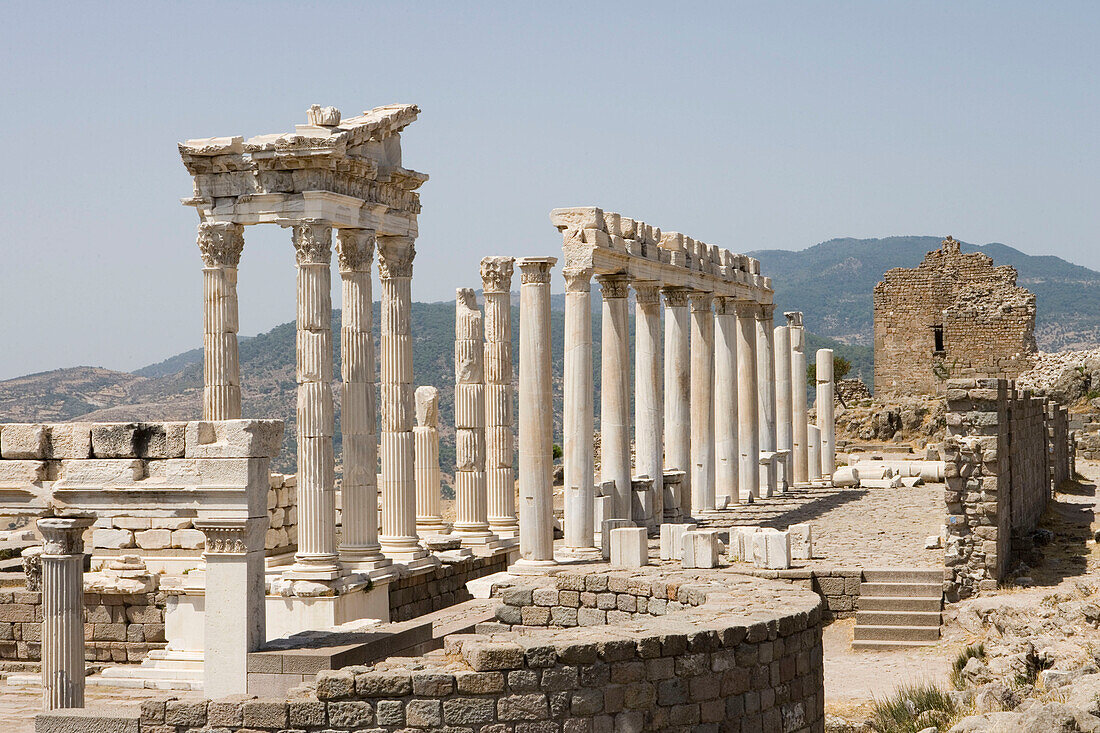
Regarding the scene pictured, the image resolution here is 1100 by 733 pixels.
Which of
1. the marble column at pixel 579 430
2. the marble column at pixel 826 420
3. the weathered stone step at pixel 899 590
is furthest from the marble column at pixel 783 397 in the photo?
the weathered stone step at pixel 899 590

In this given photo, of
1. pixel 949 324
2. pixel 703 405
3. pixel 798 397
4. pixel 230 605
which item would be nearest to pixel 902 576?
pixel 230 605

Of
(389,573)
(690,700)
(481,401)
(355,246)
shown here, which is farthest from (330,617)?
(690,700)

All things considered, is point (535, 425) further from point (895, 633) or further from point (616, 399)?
point (895, 633)

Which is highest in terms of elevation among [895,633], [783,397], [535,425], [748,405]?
[783,397]

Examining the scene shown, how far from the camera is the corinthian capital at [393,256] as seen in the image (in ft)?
77.6

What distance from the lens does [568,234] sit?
26031 mm

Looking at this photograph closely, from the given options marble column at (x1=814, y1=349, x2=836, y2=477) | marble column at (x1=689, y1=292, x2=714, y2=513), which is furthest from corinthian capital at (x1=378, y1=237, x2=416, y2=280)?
marble column at (x1=814, y1=349, x2=836, y2=477)

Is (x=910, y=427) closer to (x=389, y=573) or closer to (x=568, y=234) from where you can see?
(x=568, y=234)

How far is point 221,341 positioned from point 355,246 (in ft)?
8.36

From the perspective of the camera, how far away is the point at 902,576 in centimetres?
2120

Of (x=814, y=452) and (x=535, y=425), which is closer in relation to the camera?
(x=535, y=425)

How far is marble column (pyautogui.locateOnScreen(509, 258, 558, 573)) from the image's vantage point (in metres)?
24.5

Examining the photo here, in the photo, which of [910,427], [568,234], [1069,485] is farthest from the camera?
[910,427]

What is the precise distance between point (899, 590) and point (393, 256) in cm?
960
